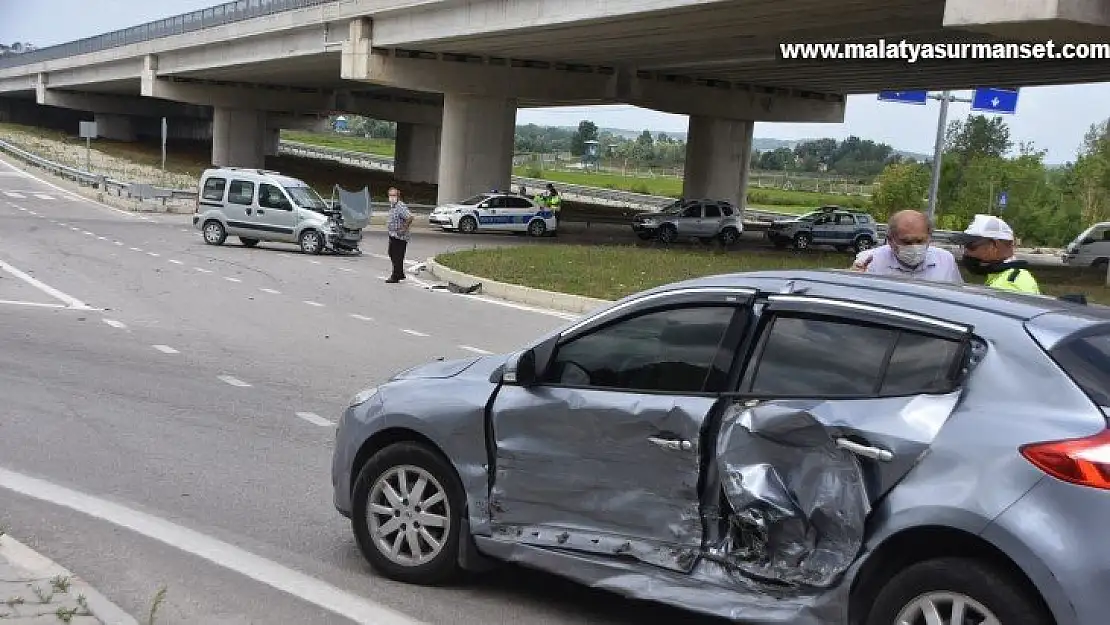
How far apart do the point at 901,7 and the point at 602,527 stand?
80.5ft

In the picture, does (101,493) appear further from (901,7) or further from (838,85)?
(838,85)

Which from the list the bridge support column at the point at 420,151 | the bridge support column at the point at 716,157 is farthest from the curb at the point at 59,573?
the bridge support column at the point at 420,151

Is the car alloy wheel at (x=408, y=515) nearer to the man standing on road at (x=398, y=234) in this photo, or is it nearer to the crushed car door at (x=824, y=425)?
the crushed car door at (x=824, y=425)

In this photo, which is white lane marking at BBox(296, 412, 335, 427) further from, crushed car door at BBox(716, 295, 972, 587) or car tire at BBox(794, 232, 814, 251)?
car tire at BBox(794, 232, 814, 251)

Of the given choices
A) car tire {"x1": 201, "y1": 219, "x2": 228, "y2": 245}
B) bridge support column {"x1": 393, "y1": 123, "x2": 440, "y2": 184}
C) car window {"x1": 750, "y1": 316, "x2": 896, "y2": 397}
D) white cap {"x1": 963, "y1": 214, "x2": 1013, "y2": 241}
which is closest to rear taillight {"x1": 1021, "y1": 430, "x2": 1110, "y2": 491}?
car window {"x1": 750, "y1": 316, "x2": 896, "y2": 397}

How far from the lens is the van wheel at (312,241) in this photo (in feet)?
93.1

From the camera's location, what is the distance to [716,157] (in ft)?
176

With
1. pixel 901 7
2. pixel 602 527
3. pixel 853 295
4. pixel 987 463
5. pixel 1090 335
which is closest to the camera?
pixel 987 463

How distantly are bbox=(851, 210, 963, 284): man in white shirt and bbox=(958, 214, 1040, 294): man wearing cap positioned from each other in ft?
0.56

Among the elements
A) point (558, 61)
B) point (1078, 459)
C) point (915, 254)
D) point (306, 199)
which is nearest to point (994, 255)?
point (915, 254)

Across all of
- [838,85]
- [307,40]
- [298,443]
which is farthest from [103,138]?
[298,443]

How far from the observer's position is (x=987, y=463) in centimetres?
384

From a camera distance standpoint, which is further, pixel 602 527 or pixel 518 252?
pixel 518 252

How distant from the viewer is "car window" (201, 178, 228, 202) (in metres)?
29.0
